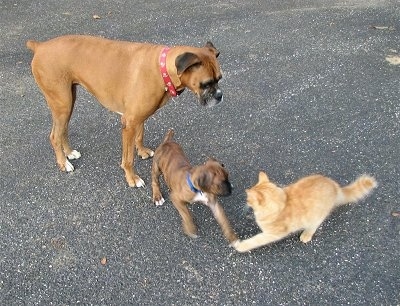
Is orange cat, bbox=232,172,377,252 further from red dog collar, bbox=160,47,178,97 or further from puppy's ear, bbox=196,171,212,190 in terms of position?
red dog collar, bbox=160,47,178,97

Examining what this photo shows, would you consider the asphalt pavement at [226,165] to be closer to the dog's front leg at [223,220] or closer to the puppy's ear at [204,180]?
the dog's front leg at [223,220]

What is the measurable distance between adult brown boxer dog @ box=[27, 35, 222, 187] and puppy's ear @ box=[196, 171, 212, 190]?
0.87 metres

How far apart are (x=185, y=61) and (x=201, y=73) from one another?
26 centimetres

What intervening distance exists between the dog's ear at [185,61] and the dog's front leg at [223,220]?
1166 millimetres

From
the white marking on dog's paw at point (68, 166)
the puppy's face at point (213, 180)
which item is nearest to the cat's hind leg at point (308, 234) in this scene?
the puppy's face at point (213, 180)

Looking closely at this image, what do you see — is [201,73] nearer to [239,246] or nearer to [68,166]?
[239,246]

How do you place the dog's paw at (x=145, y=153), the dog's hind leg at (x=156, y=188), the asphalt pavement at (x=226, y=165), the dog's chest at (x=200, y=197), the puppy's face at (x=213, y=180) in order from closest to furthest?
the puppy's face at (x=213, y=180) < the asphalt pavement at (x=226, y=165) < the dog's chest at (x=200, y=197) < the dog's hind leg at (x=156, y=188) < the dog's paw at (x=145, y=153)

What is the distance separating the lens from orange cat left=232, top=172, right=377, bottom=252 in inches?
135

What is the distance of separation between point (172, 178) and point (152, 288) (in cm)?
95

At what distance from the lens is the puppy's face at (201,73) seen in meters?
3.62

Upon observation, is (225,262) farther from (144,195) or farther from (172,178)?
(144,195)

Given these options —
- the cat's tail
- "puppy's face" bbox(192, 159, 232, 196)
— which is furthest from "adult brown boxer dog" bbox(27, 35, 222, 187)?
the cat's tail

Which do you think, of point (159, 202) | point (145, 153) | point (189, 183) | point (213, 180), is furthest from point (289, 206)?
point (145, 153)

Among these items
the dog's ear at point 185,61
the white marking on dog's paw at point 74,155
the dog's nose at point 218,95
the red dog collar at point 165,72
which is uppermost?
the dog's ear at point 185,61
